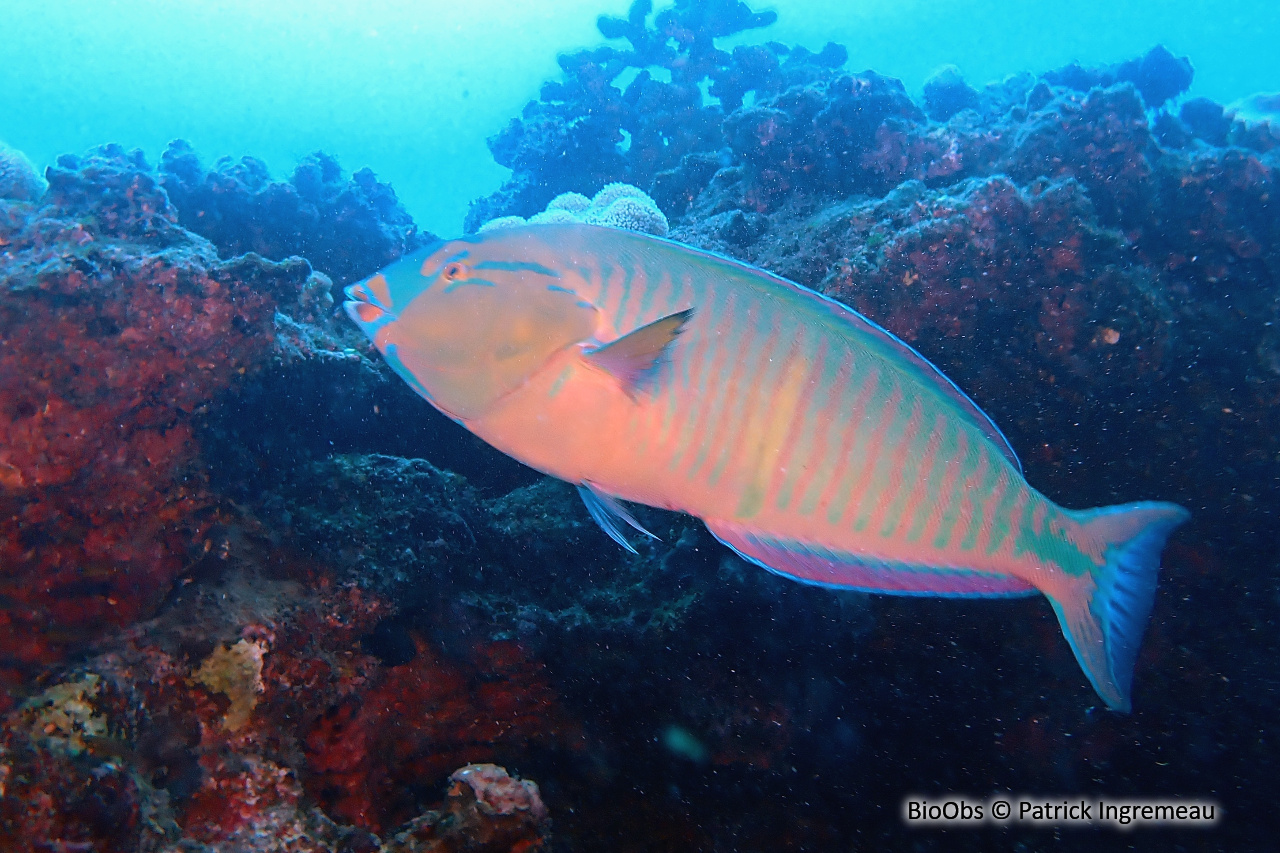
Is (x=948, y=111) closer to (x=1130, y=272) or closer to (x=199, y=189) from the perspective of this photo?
(x=1130, y=272)

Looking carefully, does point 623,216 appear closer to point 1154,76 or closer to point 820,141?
point 820,141

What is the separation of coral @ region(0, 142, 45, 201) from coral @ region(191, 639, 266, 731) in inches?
211

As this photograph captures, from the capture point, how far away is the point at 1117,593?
1597 mm

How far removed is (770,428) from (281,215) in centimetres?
901

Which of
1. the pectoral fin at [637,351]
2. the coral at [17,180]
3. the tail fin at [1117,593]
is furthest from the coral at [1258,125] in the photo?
the coral at [17,180]

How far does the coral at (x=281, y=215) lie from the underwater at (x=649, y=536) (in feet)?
12.3

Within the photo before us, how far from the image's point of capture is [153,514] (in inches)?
102

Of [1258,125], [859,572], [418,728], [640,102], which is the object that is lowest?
[418,728]

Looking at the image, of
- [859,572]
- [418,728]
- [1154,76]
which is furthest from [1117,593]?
[1154,76]

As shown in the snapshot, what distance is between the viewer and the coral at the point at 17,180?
5.35m

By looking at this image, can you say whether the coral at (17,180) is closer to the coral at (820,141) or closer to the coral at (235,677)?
the coral at (235,677)

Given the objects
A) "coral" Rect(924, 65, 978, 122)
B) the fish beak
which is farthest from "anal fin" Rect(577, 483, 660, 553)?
"coral" Rect(924, 65, 978, 122)

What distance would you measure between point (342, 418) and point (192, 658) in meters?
2.19

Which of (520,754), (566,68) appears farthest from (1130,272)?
(566,68)
